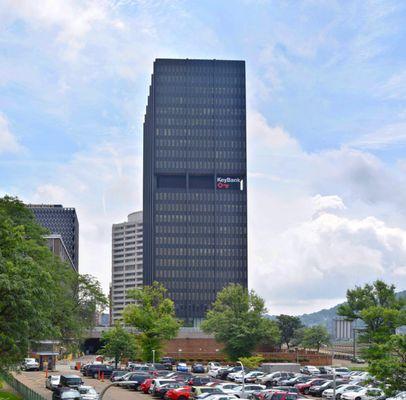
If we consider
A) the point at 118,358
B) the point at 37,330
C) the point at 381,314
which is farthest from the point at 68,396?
the point at 118,358

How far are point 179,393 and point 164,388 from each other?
386cm

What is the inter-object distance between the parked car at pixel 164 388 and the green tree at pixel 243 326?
48.4m

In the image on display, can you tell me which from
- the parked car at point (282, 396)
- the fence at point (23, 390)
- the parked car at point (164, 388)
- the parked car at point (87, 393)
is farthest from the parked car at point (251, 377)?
the parked car at point (87, 393)

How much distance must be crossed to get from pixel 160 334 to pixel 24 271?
69.4 metres

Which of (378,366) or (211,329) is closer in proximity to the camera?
(378,366)

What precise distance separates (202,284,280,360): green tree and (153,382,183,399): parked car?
4843 cm

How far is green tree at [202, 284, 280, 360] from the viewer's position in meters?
127

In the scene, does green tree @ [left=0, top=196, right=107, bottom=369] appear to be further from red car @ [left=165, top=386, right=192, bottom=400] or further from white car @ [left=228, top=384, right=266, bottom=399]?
white car @ [left=228, top=384, right=266, bottom=399]

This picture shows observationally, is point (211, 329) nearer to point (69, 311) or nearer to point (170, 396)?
point (69, 311)

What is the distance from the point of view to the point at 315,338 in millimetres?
193750

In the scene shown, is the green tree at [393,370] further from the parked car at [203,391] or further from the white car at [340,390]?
the parked car at [203,391]

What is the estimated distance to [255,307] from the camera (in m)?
130

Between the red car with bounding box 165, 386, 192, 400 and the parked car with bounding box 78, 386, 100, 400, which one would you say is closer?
the parked car with bounding box 78, 386, 100, 400

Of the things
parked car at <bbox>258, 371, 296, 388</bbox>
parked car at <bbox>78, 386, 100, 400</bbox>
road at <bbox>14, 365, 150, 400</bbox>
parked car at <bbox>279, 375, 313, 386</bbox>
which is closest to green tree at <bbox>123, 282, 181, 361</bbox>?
road at <bbox>14, 365, 150, 400</bbox>
